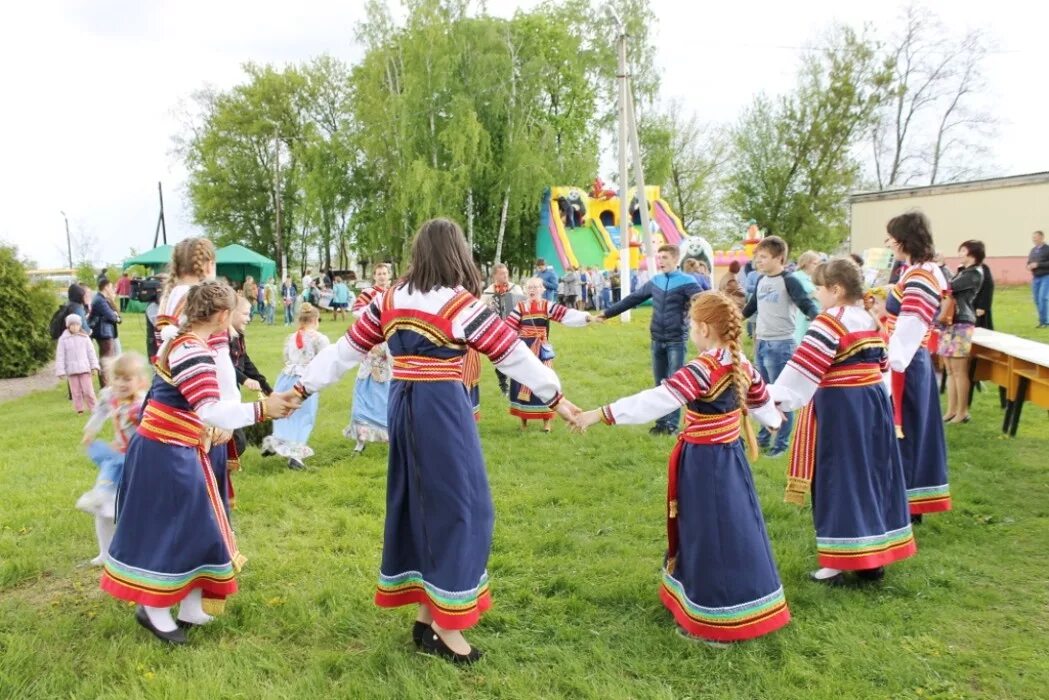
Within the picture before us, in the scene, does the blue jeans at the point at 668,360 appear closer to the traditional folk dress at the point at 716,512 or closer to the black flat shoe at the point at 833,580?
the black flat shoe at the point at 833,580

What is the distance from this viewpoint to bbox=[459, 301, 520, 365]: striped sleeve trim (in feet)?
11.1

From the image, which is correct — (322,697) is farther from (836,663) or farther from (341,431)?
(341,431)

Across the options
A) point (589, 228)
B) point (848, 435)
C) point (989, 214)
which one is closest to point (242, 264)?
point (589, 228)

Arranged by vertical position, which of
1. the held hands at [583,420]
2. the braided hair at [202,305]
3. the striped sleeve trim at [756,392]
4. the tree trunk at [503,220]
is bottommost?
the held hands at [583,420]

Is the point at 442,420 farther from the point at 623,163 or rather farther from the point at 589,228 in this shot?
the point at 589,228

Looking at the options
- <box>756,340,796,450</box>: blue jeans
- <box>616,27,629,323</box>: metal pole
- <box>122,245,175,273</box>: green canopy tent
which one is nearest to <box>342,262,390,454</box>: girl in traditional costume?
<box>756,340,796,450</box>: blue jeans

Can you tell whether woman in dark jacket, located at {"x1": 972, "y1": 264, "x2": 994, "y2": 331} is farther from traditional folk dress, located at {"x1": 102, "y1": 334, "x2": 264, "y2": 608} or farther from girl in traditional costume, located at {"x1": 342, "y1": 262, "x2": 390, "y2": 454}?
traditional folk dress, located at {"x1": 102, "y1": 334, "x2": 264, "y2": 608}

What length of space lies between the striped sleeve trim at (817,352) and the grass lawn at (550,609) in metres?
1.20

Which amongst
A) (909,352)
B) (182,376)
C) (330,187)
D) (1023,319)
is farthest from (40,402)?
(330,187)

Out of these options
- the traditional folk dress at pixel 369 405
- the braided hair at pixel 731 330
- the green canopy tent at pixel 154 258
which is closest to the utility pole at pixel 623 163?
the traditional folk dress at pixel 369 405

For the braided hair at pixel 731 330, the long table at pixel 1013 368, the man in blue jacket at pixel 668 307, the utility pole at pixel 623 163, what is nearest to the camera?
the braided hair at pixel 731 330

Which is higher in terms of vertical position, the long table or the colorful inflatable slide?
the colorful inflatable slide

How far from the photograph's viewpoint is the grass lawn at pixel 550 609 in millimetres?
3314

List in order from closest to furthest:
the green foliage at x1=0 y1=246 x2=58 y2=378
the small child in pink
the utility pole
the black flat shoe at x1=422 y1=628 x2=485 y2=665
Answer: the black flat shoe at x1=422 y1=628 x2=485 y2=665 → the small child in pink → the green foliage at x1=0 y1=246 x2=58 y2=378 → the utility pole
